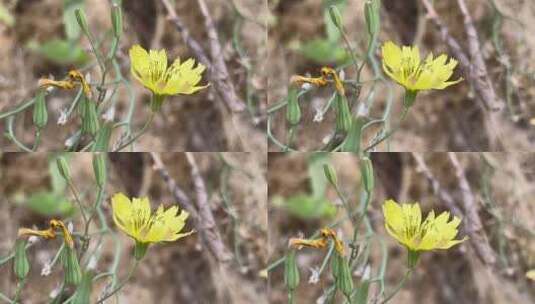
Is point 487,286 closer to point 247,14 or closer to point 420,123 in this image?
point 420,123

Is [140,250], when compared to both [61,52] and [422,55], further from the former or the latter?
[422,55]

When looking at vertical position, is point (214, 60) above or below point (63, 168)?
above

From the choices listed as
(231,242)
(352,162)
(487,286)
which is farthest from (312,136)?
(487,286)

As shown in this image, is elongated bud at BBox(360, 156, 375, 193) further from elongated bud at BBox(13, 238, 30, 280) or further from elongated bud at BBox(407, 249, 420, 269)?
elongated bud at BBox(13, 238, 30, 280)

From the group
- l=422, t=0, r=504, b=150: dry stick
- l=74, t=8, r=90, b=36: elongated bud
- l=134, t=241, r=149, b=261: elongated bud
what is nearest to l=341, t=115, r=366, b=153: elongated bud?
l=422, t=0, r=504, b=150: dry stick

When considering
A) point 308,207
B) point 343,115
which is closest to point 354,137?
point 343,115
